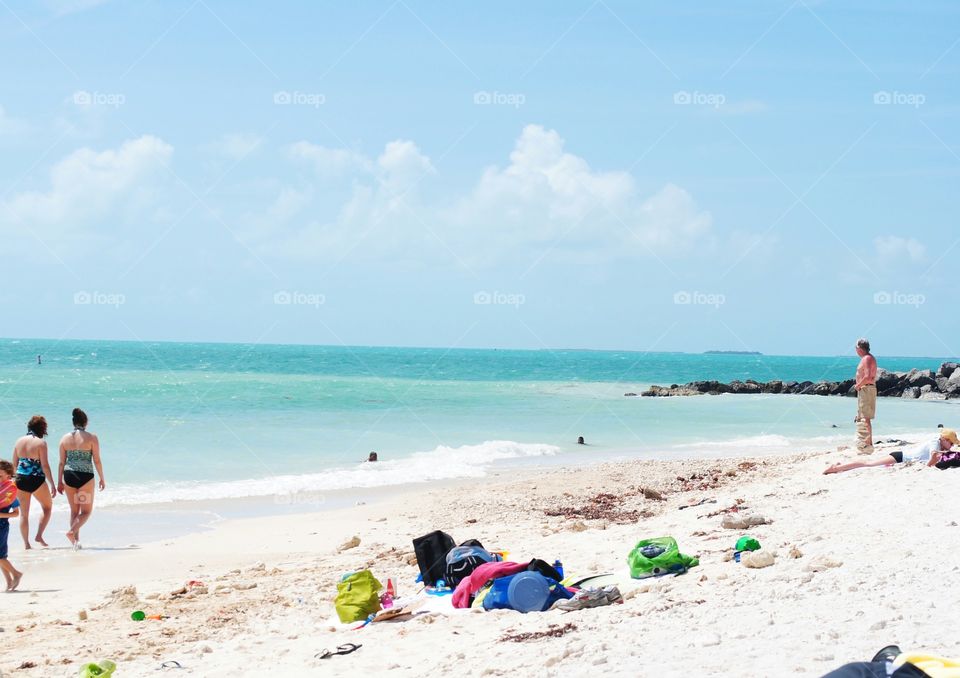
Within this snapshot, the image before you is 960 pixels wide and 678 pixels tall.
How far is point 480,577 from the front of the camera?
7.16 metres

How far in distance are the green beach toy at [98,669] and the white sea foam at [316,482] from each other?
27.8 ft

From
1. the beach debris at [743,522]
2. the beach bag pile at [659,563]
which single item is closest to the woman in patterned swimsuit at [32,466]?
the beach bag pile at [659,563]

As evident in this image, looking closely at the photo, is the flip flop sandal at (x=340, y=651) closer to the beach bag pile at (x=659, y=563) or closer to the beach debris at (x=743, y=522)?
the beach bag pile at (x=659, y=563)

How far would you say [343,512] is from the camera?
43.6ft

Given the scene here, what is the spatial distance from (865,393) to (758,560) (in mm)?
7207

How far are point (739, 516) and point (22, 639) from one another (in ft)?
21.7

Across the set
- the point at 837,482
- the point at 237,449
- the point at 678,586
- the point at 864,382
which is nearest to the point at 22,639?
the point at 678,586

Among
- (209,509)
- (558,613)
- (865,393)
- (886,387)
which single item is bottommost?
(558,613)

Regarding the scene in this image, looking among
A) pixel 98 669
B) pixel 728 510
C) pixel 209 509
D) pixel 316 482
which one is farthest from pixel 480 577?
pixel 316 482

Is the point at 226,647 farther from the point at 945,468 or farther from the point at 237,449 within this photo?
the point at 237,449

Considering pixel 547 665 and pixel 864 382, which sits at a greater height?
pixel 864 382

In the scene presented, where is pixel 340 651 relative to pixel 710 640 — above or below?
below

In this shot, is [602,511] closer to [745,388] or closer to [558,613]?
[558,613]

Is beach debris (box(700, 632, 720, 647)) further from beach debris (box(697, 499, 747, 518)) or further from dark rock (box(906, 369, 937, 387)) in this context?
dark rock (box(906, 369, 937, 387))
